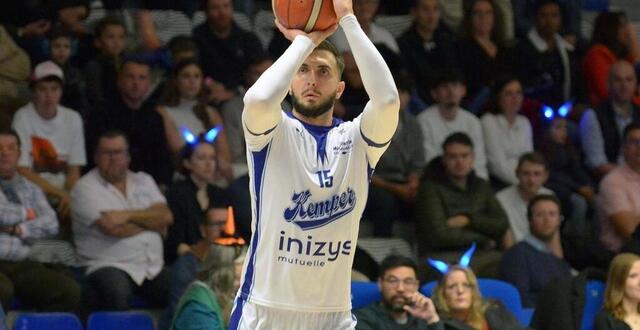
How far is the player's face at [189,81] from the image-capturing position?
422 inches

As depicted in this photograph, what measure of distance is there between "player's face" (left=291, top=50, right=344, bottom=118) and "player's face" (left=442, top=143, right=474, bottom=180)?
213 inches

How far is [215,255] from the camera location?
26.6 ft

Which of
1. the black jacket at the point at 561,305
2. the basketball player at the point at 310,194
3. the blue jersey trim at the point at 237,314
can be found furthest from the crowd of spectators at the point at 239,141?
Result: the basketball player at the point at 310,194

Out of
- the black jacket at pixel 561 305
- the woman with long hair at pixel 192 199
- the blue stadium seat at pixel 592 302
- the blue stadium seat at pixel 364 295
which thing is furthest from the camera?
the woman with long hair at pixel 192 199

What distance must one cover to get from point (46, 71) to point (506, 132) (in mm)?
3949

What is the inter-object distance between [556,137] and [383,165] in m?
1.84

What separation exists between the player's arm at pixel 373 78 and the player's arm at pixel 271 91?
0.18 m

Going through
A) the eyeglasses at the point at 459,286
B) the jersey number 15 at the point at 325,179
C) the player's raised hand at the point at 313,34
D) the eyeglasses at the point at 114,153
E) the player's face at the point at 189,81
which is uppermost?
the player's face at the point at 189,81

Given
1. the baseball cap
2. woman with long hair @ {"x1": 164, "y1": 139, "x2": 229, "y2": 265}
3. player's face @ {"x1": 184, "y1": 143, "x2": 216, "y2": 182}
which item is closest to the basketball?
woman with long hair @ {"x1": 164, "y1": 139, "x2": 229, "y2": 265}

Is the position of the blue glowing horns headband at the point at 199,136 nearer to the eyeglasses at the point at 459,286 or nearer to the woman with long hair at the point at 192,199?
the woman with long hair at the point at 192,199

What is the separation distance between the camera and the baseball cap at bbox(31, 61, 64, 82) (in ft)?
32.9

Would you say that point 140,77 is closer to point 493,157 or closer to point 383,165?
point 383,165

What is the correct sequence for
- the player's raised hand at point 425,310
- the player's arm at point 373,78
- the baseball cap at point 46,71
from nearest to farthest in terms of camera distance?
the player's arm at point 373,78 → the player's raised hand at point 425,310 → the baseball cap at point 46,71

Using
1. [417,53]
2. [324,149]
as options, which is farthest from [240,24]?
[324,149]
